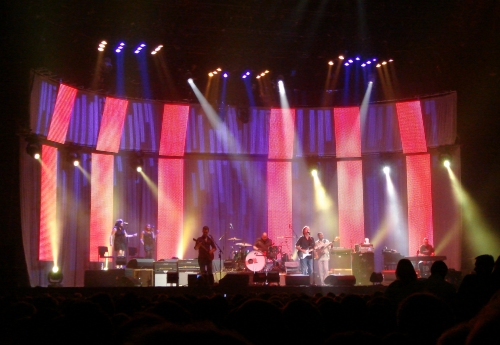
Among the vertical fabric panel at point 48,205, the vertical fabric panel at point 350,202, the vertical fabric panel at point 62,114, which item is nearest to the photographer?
the vertical fabric panel at point 48,205

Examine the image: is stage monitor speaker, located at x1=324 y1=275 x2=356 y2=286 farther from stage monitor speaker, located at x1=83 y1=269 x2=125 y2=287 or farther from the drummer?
stage monitor speaker, located at x1=83 y1=269 x2=125 y2=287

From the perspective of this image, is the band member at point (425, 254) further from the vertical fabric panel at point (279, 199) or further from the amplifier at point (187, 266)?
the amplifier at point (187, 266)

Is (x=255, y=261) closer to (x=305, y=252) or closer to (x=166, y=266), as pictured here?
(x=305, y=252)

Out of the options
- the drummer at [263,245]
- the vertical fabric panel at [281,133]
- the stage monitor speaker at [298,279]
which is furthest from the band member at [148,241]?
the stage monitor speaker at [298,279]

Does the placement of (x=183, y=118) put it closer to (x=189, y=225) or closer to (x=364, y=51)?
(x=189, y=225)

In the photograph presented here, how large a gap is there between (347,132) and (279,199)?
3.35 meters

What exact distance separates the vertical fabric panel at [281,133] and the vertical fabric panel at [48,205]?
296 inches

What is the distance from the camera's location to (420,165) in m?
19.3

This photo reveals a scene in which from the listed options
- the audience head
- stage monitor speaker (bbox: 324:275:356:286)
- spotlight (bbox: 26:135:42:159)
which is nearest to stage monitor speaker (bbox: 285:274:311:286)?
stage monitor speaker (bbox: 324:275:356:286)

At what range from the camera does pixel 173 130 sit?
20047 millimetres

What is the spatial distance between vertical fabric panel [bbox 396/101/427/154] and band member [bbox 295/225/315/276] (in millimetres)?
5164

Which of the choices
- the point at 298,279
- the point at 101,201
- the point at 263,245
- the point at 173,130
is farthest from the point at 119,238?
the point at 298,279

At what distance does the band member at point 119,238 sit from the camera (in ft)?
56.6

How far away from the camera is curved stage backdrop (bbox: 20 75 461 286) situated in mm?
18062
